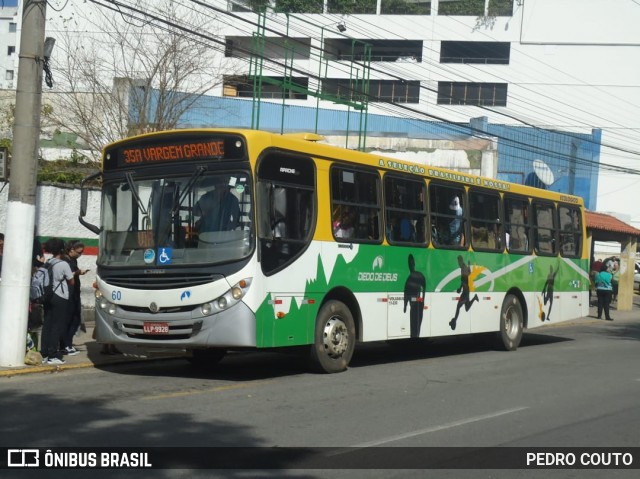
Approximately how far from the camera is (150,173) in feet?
39.8

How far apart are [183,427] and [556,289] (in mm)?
12509

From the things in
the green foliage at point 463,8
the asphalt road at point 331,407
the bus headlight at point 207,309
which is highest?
the green foliage at point 463,8

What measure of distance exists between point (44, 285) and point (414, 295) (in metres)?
5.85

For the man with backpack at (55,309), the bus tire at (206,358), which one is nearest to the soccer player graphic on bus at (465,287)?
the bus tire at (206,358)

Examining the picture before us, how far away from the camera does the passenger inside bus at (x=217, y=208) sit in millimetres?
11438

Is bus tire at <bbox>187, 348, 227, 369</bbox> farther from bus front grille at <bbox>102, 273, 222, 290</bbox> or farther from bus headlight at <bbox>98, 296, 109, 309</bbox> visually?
bus front grille at <bbox>102, 273, 222, 290</bbox>

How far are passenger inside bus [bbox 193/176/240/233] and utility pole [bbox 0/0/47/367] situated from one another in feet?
8.23

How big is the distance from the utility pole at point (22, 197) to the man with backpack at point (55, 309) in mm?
495

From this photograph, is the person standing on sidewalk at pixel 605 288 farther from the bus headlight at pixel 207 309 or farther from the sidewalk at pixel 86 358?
the bus headlight at pixel 207 309

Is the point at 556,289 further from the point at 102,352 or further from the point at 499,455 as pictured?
the point at 499,455

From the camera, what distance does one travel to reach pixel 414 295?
14.7 metres

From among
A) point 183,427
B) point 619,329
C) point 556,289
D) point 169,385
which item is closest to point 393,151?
point 619,329

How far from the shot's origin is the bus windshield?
1142 cm

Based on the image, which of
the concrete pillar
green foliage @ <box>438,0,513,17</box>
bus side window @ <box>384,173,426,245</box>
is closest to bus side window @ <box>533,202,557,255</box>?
bus side window @ <box>384,173,426,245</box>
